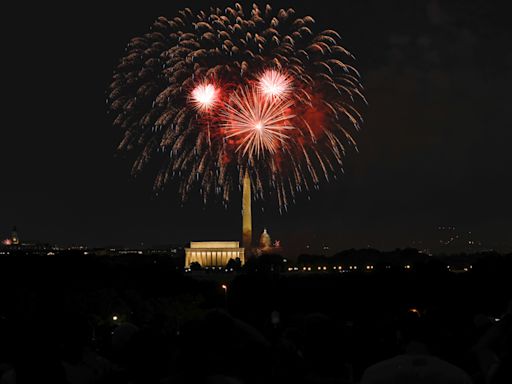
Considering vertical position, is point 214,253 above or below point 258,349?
above

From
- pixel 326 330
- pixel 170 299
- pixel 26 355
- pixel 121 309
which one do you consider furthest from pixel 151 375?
pixel 170 299

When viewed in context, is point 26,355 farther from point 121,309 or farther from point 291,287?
point 291,287

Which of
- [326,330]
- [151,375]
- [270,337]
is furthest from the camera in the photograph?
[270,337]

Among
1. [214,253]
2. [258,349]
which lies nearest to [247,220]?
[214,253]

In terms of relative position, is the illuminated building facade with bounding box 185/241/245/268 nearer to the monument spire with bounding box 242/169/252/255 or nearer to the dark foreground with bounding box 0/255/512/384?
the monument spire with bounding box 242/169/252/255

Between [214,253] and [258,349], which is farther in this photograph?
[214,253]

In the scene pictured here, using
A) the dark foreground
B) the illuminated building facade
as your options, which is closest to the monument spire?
the illuminated building facade

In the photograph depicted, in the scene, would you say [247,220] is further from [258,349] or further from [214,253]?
[258,349]

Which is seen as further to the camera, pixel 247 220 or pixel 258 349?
pixel 247 220
